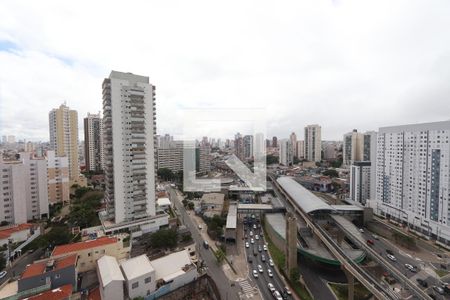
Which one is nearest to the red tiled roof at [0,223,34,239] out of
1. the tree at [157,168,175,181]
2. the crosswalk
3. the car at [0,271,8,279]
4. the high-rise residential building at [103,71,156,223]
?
the car at [0,271,8,279]

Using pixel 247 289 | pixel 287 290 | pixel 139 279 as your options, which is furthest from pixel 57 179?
pixel 287 290

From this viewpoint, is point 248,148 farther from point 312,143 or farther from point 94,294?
point 94,294

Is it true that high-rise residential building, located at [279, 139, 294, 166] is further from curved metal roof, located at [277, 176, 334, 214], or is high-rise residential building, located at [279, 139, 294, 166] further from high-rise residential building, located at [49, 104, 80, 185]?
high-rise residential building, located at [49, 104, 80, 185]

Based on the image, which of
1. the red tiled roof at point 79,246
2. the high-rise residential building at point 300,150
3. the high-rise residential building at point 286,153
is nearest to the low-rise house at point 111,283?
the red tiled roof at point 79,246

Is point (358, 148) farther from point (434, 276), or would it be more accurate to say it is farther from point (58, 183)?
point (58, 183)

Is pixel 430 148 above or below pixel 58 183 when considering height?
above

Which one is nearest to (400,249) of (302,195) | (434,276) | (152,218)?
(434,276)
